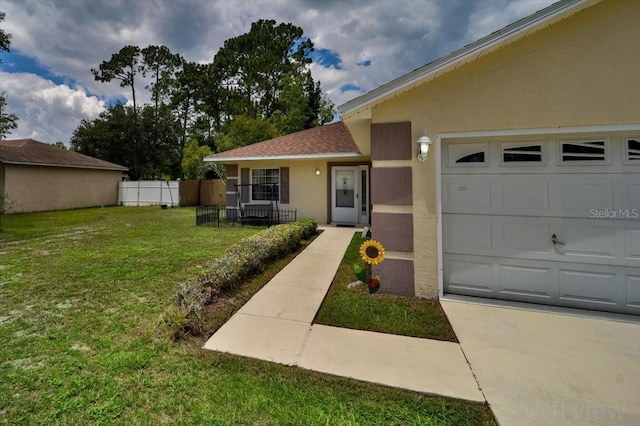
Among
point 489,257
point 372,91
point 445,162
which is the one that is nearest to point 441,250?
point 489,257

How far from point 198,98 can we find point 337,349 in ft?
103

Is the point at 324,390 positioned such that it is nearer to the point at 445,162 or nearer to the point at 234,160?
the point at 445,162

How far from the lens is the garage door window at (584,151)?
12.3ft

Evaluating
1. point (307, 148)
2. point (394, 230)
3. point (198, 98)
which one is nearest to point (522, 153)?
point (394, 230)

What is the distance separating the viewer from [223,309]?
13.0 ft

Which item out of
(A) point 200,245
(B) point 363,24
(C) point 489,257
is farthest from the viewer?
(B) point 363,24

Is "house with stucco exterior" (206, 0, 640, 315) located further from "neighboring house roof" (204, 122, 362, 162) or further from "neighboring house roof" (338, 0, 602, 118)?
"neighboring house roof" (204, 122, 362, 162)

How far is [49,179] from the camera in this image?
16.7 metres

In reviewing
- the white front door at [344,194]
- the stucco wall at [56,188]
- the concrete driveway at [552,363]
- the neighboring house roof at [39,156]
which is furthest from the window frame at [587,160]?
the neighboring house roof at [39,156]

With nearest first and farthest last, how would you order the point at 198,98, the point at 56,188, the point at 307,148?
the point at 307,148 → the point at 56,188 → the point at 198,98

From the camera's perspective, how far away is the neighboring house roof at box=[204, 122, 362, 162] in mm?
10531

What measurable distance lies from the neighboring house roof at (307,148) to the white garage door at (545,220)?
6074 millimetres

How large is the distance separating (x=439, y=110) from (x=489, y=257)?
2.34m

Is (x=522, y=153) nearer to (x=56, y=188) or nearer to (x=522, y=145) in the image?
(x=522, y=145)
